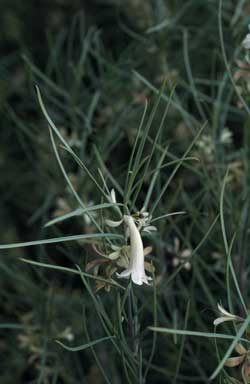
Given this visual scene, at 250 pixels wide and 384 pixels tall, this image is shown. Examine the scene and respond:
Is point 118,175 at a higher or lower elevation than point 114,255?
lower

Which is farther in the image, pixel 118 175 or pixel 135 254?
pixel 118 175

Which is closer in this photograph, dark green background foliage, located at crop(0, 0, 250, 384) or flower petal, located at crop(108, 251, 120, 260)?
flower petal, located at crop(108, 251, 120, 260)

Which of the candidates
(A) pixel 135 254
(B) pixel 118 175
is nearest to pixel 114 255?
(A) pixel 135 254

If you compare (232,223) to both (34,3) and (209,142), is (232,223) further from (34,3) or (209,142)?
(34,3)

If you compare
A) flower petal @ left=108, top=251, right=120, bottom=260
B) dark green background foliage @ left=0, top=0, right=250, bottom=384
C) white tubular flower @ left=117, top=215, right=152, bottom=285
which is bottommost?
dark green background foliage @ left=0, top=0, right=250, bottom=384

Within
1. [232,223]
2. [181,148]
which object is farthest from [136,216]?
[181,148]

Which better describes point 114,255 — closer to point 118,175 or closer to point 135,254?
point 135,254
